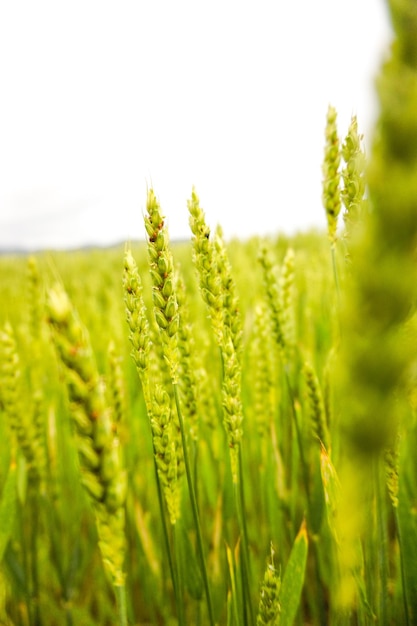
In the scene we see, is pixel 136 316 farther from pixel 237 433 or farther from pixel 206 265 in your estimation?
pixel 237 433

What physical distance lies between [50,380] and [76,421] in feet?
8.16

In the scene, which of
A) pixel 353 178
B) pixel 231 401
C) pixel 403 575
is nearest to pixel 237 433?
pixel 231 401

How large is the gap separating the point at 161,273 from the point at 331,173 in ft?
1.85

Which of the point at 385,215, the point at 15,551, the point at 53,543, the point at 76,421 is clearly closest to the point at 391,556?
Result: the point at 53,543

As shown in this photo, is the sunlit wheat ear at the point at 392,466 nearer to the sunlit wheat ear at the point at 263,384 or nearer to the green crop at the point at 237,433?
the green crop at the point at 237,433

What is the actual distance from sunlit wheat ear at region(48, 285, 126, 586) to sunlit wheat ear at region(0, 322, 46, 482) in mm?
898

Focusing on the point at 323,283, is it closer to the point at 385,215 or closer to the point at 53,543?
A: the point at 53,543

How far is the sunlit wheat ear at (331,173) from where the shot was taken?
110 centimetres

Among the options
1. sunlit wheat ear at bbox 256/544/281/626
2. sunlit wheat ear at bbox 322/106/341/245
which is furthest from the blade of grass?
sunlit wheat ear at bbox 322/106/341/245

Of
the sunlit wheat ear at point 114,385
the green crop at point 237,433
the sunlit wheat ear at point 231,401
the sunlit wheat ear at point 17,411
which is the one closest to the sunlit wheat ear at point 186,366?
the green crop at point 237,433

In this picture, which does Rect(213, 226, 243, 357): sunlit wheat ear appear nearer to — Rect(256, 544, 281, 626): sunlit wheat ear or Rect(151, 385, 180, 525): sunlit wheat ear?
Rect(151, 385, 180, 525): sunlit wheat ear

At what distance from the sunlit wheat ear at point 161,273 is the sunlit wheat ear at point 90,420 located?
285mm

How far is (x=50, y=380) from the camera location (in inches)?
111

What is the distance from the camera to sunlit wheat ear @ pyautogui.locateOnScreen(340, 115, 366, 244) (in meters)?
0.87
